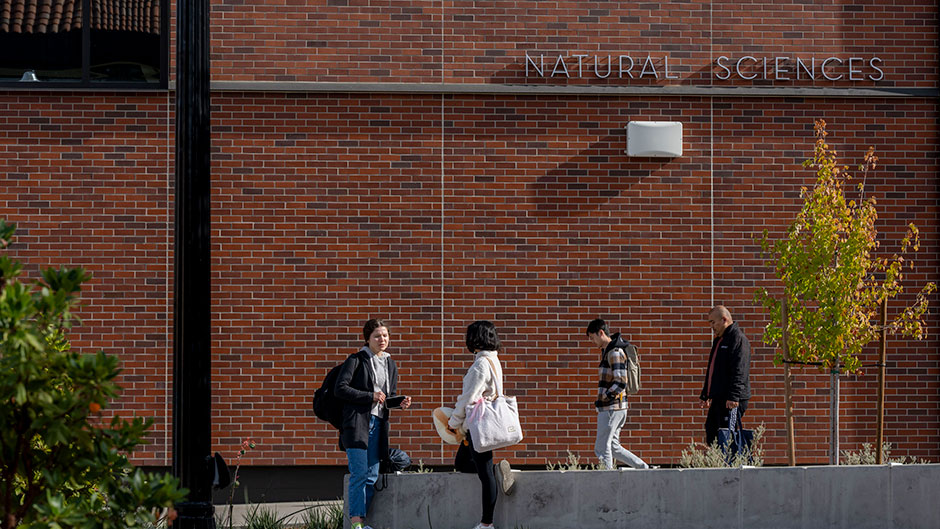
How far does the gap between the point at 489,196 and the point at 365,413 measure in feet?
10.9

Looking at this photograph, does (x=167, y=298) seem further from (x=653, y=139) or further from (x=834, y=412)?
(x=834, y=412)

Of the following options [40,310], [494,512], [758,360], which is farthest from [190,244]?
[758,360]

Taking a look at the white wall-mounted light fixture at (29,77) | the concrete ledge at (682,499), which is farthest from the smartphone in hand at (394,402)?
the white wall-mounted light fixture at (29,77)

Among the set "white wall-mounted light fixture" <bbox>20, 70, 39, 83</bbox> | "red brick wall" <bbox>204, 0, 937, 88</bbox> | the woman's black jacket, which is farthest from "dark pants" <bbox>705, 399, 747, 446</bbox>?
"white wall-mounted light fixture" <bbox>20, 70, 39, 83</bbox>

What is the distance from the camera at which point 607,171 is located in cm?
1047

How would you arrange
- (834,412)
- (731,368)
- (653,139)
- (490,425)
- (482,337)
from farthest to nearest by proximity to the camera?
(653,139) → (834,412) → (731,368) → (482,337) → (490,425)

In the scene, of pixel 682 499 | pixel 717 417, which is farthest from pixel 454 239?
pixel 682 499

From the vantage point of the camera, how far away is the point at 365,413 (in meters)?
7.72

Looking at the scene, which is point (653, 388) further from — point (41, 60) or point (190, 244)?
point (41, 60)

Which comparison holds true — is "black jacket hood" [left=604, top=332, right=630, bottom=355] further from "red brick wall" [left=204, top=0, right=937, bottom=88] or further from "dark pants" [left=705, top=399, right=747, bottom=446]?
"red brick wall" [left=204, top=0, right=937, bottom=88]

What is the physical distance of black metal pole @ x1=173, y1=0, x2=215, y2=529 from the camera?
570 centimetres

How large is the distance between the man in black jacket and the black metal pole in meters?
4.72

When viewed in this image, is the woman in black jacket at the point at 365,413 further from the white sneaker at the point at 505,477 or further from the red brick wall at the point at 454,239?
the red brick wall at the point at 454,239

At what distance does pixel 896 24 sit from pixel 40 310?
9.18 m
